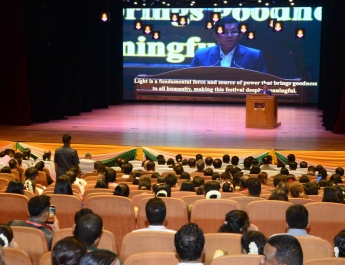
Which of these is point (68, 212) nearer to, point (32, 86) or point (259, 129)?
point (259, 129)

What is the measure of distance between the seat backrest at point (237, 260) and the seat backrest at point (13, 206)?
269cm

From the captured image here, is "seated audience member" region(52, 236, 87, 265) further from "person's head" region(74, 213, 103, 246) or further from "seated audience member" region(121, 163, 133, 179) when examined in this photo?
"seated audience member" region(121, 163, 133, 179)

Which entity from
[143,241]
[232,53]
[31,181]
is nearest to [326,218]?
[143,241]

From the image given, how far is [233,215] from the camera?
178 inches

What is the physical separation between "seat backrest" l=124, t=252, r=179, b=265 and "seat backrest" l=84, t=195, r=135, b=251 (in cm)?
219

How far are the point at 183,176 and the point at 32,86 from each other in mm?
11489

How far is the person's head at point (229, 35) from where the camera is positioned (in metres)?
24.3

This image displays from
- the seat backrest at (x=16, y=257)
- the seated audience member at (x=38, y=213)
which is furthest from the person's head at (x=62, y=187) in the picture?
the seat backrest at (x=16, y=257)

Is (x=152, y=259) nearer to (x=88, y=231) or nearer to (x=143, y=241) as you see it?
(x=88, y=231)

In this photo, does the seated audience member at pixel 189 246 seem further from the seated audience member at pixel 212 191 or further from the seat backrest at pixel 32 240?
the seated audience member at pixel 212 191

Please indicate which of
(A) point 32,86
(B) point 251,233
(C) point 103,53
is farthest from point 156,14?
(B) point 251,233

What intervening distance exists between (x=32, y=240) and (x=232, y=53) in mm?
20941

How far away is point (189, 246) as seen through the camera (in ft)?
11.1

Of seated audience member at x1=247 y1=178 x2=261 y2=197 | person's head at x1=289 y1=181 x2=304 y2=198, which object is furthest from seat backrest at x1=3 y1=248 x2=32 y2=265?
person's head at x1=289 y1=181 x2=304 y2=198
